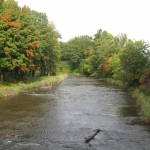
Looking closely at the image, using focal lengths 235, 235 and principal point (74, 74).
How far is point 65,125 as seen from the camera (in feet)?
61.3

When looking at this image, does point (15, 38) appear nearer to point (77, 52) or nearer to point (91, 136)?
point (91, 136)

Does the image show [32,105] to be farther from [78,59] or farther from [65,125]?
[78,59]

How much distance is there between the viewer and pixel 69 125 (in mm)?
18672

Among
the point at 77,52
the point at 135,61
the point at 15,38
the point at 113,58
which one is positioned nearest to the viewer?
the point at 135,61

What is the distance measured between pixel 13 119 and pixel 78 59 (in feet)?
287

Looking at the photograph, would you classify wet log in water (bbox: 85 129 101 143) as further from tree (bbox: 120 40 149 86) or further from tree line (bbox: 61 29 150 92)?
tree (bbox: 120 40 149 86)

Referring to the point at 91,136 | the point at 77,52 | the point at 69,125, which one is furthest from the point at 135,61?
the point at 77,52

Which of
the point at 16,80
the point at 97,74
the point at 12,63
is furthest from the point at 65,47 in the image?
the point at 12,63

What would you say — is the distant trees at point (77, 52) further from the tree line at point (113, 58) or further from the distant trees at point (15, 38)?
the distant trees at point (15, 38)

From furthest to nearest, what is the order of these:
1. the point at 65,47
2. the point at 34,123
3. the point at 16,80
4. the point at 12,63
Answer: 1. the point at 65,47
2. the point at 16,80
3. the point at 12,63
4. the point at 34,123

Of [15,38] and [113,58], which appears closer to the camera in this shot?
[15,38]

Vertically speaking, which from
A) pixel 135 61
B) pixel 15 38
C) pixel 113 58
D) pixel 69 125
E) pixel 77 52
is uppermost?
pixel 77 52

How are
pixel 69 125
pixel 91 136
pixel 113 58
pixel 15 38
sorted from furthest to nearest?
pixel 113 58 → pixel 15 38 → pixel 69 125 → pixel 91 136

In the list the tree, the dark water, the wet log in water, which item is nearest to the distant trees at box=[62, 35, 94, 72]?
the tree
